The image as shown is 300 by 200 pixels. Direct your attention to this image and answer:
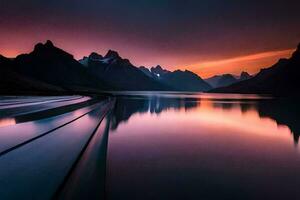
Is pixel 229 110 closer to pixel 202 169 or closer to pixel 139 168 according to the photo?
pixel 202 169

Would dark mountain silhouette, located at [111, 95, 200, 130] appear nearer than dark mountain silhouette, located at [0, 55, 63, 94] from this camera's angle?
Yes

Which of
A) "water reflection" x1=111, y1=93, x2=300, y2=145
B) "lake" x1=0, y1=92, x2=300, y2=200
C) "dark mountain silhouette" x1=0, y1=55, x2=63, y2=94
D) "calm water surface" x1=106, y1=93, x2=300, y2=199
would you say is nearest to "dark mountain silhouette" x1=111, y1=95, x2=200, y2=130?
"water reflection" x1=111, y1=93, x2=300, y2=145

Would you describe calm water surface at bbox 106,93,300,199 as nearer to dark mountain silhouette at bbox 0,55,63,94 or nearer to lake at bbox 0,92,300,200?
lake at bbox 0,92,300,200

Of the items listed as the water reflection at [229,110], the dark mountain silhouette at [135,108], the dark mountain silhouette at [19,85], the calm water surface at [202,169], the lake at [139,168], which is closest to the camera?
the lake at [139,168]

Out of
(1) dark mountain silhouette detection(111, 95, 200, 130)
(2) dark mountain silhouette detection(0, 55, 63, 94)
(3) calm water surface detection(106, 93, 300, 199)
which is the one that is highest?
(2) dark mountain silhouette detection(0, 55, 63, 94)

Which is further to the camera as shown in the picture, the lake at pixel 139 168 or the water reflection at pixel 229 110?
the water reflection at pixel 229 110

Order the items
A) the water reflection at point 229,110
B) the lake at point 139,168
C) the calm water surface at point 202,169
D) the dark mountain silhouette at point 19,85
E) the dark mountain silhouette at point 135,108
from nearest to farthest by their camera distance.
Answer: the lake at point 139,168
the calm water surface at point 202,169
the water reflection at point 229,110
the dark mountain silhouette at point 135,108
the dark mountain silhouette at point 19,85

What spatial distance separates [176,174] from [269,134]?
1378 cm

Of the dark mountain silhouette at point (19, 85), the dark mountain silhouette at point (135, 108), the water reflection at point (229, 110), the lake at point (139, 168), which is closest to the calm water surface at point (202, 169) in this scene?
the lake at point (139, 168)

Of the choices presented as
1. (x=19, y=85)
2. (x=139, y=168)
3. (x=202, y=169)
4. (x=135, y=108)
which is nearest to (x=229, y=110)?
(x=135, y=108)

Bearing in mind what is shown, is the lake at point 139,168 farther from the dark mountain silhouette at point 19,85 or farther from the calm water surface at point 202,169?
the dark mountain silhouette at point 19,85

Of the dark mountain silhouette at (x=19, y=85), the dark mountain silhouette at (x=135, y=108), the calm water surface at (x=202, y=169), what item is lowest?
the calm water surface at (x=202, y=169)

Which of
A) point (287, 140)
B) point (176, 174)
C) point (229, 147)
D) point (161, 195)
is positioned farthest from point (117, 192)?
point (287, 140)

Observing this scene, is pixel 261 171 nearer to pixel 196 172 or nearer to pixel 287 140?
pixel 196 172
